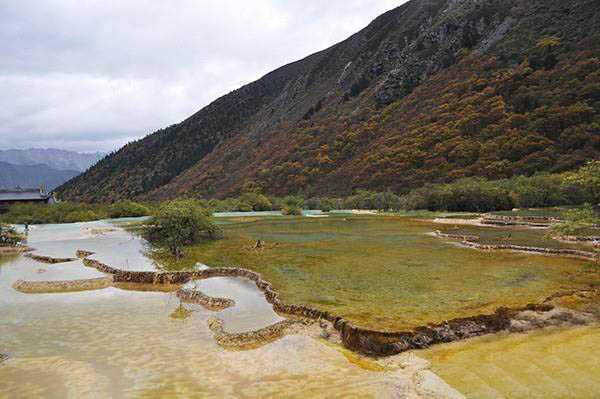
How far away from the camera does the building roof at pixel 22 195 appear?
240 ft

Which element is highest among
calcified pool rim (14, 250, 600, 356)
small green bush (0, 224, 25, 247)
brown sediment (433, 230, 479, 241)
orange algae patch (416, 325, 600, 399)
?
small green bush (0, 224, 25, 247)

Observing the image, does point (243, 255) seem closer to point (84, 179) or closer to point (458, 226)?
point (458, 226)

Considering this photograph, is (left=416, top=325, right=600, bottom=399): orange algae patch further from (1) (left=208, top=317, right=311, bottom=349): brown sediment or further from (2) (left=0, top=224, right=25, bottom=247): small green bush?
(2) (left=0, top=224, right=25, bottom=247): small green bush

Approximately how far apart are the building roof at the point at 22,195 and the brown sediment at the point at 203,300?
6740cm

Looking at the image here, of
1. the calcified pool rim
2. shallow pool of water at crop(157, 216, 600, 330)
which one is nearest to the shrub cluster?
shallow pool of water at crop(157, 216, 600, 330)

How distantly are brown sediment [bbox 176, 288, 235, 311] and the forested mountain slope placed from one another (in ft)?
186

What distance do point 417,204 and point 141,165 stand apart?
148m

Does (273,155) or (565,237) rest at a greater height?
(273,155)

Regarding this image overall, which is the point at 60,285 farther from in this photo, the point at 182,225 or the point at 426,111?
the point at 426,111

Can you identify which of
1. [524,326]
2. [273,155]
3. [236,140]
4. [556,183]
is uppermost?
[236,140]

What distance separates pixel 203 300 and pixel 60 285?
9082mm

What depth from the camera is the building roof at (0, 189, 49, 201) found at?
2877 inches

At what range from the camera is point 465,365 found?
1092cm

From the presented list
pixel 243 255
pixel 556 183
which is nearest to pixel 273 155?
pixel 556 183
